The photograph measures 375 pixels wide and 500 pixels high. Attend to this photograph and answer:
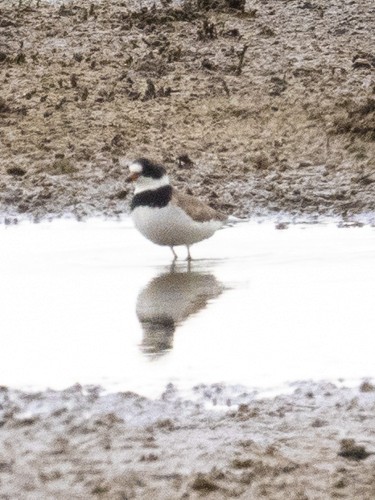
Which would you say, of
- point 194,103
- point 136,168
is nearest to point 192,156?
point 194,103

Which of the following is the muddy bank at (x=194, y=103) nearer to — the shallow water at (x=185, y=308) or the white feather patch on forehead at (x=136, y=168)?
the shallow water at (x=185, y=308)

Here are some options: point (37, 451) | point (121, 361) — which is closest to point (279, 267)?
point (121, 361)

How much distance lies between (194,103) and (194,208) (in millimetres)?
4252

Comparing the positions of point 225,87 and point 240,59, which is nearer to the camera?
point 225,87

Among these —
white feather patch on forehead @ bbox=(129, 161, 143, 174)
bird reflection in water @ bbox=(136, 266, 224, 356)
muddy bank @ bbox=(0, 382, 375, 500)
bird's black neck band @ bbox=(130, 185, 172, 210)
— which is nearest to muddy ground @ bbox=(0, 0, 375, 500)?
muddy bank @ bbox=(0, 382, 375, 500)

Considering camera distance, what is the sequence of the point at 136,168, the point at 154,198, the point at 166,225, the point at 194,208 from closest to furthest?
the point at 166,225
the point at 154,198
the point at 194,208
the point at 136,168

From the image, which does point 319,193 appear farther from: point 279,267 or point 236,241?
point 279,267

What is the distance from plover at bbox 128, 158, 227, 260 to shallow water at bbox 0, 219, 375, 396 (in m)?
0.18

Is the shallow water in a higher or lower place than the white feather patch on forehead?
lower

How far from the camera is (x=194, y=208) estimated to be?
11.9m

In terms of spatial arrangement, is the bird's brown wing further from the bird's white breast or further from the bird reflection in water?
the bird reflection in water

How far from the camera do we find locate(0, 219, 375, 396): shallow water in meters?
7.98

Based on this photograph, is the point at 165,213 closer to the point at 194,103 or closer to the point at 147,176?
the point at 147,176

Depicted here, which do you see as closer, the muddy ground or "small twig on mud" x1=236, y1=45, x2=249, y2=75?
the muddy ground
